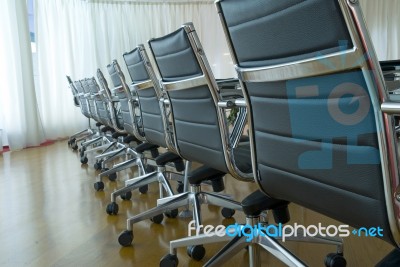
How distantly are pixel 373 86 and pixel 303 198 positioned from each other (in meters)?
0.38

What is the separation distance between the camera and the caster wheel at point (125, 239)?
1960 millimetres

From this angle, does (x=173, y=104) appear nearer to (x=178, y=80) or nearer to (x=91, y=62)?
(x=178, y=80)

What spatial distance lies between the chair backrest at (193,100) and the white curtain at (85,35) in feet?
15.8

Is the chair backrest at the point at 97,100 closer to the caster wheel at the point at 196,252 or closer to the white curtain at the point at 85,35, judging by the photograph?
the white curtain at the point at 85,35

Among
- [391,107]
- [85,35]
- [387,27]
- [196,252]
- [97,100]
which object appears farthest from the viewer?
[387,27]

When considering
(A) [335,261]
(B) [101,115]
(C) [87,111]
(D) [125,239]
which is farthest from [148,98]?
(C) [87,111]

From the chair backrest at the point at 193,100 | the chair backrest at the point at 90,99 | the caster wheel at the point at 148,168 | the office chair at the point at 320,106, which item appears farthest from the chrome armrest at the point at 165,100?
the chair backrest at the point at 90,99

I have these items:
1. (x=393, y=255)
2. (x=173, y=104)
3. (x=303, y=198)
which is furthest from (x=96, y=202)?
(x=393, y=255)

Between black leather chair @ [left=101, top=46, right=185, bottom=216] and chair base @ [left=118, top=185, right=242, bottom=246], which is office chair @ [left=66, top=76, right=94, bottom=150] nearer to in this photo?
black leather chair @ [left=101, top=46, right=185, bottom=216]

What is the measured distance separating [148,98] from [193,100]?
0.79m

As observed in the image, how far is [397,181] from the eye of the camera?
2.38 feet

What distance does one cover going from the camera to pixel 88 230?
225 centimetres

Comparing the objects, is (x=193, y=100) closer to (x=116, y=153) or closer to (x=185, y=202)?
(x=185, y=202)

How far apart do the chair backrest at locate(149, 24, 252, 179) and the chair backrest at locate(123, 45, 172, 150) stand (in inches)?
11.5
